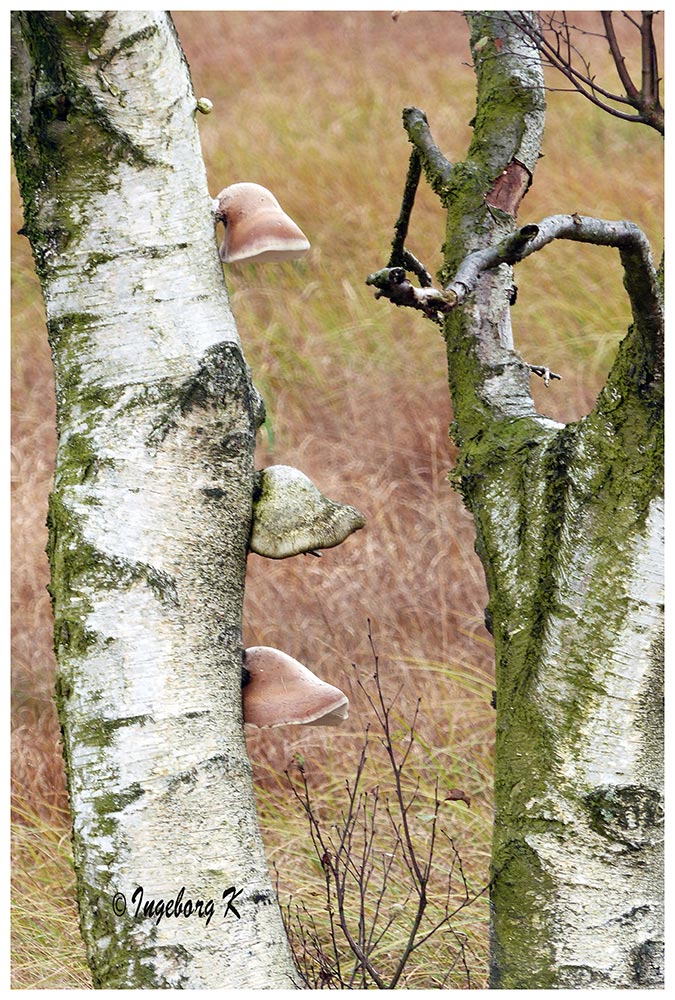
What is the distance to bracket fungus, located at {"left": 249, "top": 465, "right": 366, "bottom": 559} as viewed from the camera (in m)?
1.63

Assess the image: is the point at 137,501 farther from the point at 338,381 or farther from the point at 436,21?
the point at 436,21

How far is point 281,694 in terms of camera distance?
1623 mm

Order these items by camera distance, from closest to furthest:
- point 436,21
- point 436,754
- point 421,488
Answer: point 436,754
point 421,488
point 436,21

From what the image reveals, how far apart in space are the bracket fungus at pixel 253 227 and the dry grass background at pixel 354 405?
82.2 inches

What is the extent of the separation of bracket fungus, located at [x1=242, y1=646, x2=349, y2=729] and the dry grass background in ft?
5.04

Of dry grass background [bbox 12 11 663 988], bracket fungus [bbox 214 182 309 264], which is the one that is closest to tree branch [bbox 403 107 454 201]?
bracket fungus [bbox 214 182 309 264]

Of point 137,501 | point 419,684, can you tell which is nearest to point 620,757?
point 137,501

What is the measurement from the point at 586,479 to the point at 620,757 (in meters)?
0.42

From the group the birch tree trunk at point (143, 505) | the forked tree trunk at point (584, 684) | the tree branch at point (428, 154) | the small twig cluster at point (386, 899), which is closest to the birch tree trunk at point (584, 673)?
the forked tree trunk at point (584, 684)

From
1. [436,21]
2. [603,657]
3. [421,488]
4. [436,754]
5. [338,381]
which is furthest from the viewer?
[436,21]

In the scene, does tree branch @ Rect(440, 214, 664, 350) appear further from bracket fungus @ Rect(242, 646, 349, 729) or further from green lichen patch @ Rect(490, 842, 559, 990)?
green lichen patch @ Rect(490, 842, 559, 990)

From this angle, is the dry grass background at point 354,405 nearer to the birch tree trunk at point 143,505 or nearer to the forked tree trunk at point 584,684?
the forked tree trunk at point 584,684

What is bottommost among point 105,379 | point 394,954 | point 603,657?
point 394,954

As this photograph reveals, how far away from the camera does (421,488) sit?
193 inches
